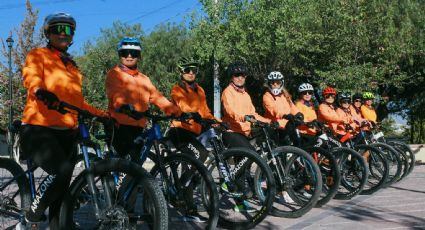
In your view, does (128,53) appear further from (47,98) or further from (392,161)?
(392,161)

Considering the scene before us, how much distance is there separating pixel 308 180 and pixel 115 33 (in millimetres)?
22636

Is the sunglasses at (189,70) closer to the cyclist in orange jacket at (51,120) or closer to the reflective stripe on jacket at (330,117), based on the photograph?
the cyclist in orange jacket at (51,120)

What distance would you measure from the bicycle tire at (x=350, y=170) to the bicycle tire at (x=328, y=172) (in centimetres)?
72

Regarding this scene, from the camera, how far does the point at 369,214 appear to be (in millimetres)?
6320

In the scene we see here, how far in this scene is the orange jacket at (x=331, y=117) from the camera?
8989 millimetres

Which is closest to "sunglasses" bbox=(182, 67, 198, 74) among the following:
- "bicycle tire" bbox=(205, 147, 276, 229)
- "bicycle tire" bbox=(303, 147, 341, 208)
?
"bicycle tire" bbox=(205, 147, 276, 229)

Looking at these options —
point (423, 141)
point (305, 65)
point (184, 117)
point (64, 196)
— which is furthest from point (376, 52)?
point (64, 196)

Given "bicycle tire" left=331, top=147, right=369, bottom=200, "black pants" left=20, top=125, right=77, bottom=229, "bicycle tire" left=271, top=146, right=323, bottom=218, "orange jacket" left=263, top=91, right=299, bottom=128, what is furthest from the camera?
"bicycle tire" left=331, top=147, right=369, bottom=200

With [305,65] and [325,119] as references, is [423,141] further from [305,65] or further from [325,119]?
[325,119]

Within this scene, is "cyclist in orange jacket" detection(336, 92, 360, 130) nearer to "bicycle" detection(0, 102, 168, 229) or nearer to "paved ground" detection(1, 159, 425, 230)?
"paved ground" detection(1, 159, 425, 230)

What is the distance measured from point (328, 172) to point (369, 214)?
890mm

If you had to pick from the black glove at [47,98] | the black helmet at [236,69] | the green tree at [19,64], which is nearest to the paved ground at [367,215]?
the black helmet at [236,69]

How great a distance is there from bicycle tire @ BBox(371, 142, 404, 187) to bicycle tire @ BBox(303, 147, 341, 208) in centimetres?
229

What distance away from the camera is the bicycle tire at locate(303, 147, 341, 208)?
6.79 meters
